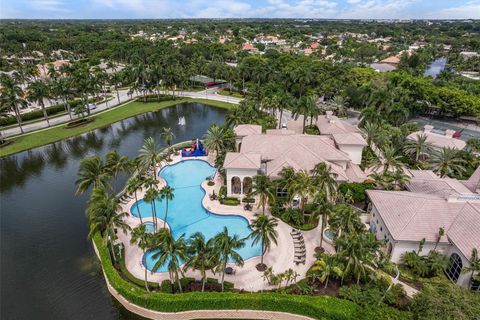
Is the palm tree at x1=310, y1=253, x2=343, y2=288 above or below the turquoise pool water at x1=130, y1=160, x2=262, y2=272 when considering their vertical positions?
above

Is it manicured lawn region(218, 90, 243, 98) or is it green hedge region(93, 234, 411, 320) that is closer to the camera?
green hedge region(93, 234, 411, 320)

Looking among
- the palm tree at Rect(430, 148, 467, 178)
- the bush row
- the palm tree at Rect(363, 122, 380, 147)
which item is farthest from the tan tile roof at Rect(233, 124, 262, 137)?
the bush row

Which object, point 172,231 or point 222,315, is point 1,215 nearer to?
point 172,231

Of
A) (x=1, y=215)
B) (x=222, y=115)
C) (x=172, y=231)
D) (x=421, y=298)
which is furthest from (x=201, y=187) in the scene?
(x=222, y=115)

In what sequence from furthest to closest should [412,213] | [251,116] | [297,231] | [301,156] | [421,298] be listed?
[251,116] → [301,156] → [297,231] → [412,213] → [421,298]

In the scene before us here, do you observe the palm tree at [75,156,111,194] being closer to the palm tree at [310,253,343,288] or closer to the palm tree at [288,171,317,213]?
the palm tree at [288,171,317,213]

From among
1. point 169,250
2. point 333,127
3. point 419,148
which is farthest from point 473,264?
point 333,127
